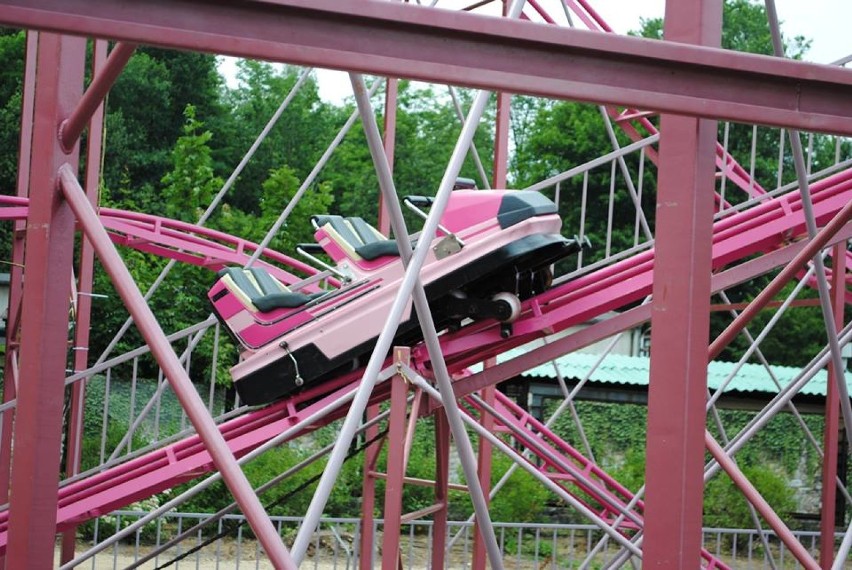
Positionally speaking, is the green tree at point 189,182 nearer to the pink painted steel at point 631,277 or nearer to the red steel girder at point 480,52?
the pink painted steel at point 631,277

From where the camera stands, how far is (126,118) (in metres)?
26.3

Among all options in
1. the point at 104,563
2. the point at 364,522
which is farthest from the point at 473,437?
the point at 364,522

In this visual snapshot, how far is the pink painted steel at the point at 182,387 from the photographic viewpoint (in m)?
2.76

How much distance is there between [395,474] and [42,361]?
2.22 metres

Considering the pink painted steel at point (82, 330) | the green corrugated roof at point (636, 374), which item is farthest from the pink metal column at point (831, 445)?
the green corrugated roof at point (636, 374)

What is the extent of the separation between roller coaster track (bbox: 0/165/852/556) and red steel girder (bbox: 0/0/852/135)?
2952 millimetres

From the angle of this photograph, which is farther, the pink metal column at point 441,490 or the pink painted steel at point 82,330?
the pink painted steel at point 82,330

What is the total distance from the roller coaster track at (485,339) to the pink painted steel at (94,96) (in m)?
2.54

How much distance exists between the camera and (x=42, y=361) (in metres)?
3.16

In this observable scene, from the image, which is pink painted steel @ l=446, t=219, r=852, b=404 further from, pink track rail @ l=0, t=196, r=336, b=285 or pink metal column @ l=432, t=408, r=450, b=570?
pink track rail @ l=0, t=196, r=336, b=285

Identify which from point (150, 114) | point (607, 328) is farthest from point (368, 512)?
point (150, 114)

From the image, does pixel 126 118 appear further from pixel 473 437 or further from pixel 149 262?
pixel 473 437

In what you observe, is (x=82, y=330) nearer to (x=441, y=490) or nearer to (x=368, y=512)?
(x=368, y=512)

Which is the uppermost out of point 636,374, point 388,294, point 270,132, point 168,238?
point 270,132
